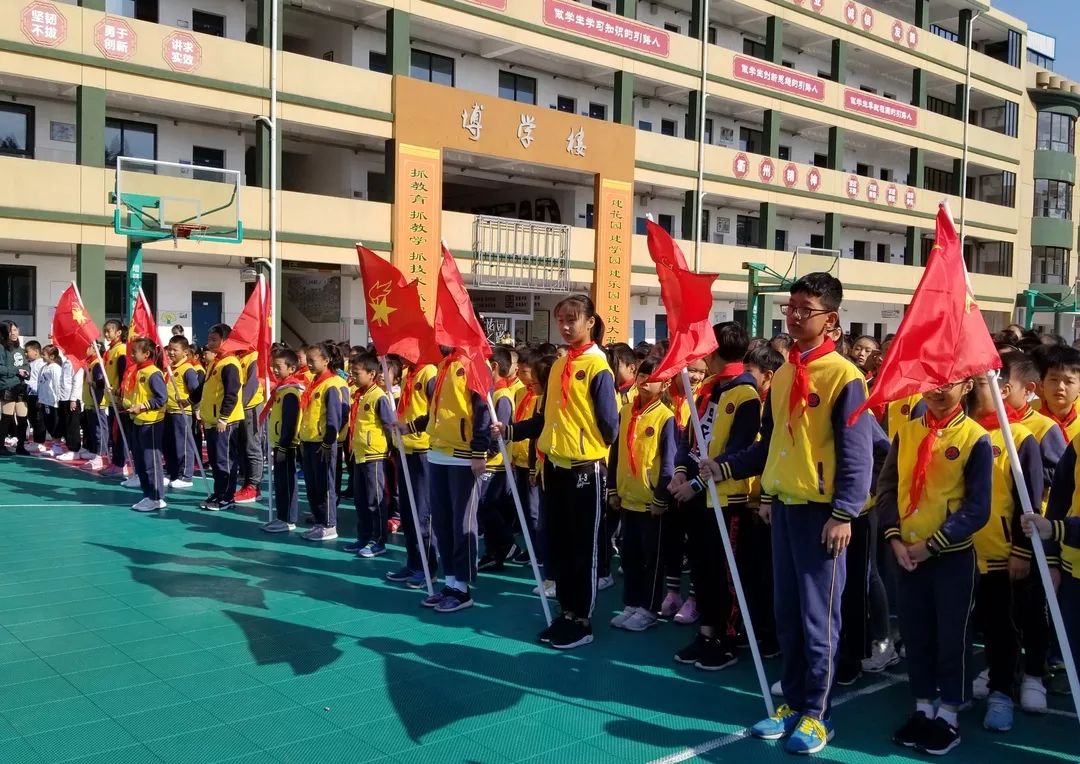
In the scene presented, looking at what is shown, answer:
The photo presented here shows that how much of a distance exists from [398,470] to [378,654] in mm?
3146

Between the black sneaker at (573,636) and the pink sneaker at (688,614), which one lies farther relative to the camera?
the pink sneaker at (688,614)

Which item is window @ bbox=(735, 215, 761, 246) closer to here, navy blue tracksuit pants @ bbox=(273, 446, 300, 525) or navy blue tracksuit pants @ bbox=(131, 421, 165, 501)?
navy blue tracksuit pants @ bbox=(131, 421, 165, 501)

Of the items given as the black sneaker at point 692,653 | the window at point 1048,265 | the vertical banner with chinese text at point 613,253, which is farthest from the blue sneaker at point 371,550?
the window at point 1048,265

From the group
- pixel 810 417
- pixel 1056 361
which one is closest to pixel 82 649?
pixel 810 417

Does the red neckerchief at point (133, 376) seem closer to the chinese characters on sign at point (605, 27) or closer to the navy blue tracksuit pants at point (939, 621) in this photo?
the navy blue tracksuit pants at point (939, 621)

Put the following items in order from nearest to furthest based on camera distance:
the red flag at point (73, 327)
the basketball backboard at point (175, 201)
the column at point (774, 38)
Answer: the red flag at point (73, 327) → the basketball backboard at point (175, 201) → the column at point (774, 38)

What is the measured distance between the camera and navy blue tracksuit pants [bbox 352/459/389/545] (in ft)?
26.2

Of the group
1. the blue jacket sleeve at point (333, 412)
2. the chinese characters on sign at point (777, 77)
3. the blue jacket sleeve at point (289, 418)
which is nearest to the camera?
the blue jacket sleeve at point (333, 412)

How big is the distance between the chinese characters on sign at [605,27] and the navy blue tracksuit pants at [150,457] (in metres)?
17.7

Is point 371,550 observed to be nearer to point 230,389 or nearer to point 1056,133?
point 230,389

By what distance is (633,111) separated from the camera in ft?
90.4

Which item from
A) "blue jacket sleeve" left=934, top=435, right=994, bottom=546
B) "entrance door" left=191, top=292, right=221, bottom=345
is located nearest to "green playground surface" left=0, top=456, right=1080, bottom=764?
"blue jacket sleeve" left=934, top=435, right=994, bottom=546

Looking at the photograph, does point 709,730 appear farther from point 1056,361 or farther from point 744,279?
point 744,279

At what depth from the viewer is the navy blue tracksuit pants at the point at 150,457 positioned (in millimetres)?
9648
